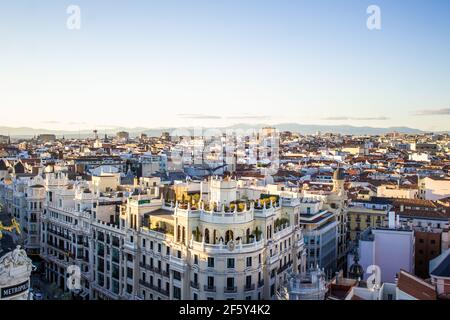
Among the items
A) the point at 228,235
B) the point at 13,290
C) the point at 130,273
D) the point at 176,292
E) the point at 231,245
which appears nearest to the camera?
the point at 13,290

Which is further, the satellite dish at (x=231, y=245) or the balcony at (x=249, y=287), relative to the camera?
the balcony at (x=249, y=287)

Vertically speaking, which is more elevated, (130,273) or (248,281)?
(248,281)

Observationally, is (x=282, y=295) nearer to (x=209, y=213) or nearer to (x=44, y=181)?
(x=209, y=213)

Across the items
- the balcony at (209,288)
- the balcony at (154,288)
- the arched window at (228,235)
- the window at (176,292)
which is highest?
the arched window at (228,235)

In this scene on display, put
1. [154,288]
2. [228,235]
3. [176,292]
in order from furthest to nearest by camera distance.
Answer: [154,288] < [176,292] < [228,235]

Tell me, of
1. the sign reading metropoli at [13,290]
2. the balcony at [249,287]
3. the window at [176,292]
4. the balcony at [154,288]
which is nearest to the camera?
the sign reading metropoli at [13,290]

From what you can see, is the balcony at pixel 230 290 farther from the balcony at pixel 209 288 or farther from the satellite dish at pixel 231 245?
the satellite dish at pixel 231 245

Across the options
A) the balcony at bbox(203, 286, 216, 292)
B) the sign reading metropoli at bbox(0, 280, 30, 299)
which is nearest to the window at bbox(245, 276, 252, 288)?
the balcony at bbox(203, 286, 216, 292)

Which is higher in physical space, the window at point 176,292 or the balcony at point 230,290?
the balcony at point 230,290

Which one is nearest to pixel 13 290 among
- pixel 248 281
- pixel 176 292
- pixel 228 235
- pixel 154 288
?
pixel 176 292

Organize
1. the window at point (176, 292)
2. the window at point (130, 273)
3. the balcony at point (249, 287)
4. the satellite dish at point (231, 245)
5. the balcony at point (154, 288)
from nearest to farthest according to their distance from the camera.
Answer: the satellite dish at point (231, 245), the balcony at point (249, 287), the window at point (176, 292), the balcony at point (154, 288), the window at point (130, 273)

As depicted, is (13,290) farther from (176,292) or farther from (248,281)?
(248,281)

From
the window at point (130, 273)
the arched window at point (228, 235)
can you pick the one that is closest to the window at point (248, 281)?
the arched window at point (228, 235)

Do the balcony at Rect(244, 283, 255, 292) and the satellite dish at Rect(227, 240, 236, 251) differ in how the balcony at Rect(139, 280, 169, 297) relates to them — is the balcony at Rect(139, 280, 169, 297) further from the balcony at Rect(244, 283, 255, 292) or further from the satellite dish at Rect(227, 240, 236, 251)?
the satellite dish at Rect(227, 240, 236, 251)
